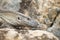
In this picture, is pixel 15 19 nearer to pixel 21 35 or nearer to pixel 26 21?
pixel 26 21

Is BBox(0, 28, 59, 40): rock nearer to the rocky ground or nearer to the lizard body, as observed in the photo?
the rocky ground

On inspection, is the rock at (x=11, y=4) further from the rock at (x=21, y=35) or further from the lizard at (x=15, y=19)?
the rock at (x=21, y=35)

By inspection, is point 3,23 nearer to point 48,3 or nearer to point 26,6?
point 26,6

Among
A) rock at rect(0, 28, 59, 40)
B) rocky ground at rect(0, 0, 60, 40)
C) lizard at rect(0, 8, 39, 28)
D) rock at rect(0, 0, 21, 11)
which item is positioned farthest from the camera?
rock at rect(0, 0, 21, 11)

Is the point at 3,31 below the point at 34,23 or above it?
above

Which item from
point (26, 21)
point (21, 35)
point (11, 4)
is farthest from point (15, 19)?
point (21, 35)

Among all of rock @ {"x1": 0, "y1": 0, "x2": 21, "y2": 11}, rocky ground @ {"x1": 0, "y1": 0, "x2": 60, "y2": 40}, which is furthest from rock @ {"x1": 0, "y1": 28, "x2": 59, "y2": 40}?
rock @ {"x1": 0, "y1": 0, "x2": 21, "y2": 11}

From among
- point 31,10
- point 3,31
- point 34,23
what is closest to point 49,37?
point 3,31

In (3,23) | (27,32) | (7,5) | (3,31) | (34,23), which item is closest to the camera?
(3,31)
